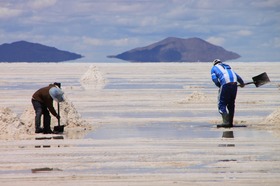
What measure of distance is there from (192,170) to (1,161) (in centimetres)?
322

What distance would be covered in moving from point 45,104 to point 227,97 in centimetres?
399

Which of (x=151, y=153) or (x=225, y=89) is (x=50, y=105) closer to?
(x=225, y=89)

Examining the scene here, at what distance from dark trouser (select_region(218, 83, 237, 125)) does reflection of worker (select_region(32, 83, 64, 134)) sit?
3529 millimetres

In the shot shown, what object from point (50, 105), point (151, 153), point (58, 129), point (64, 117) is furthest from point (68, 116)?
point (151, 153)

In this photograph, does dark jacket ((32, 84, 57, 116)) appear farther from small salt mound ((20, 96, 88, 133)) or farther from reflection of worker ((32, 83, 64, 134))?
small salt mound ((20, 96, 88, 133))

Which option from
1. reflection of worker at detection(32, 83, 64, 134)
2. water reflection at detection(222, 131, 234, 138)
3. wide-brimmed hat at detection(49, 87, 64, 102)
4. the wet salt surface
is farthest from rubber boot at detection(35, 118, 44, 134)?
water reflection at detection(222, 131, 234, 138)

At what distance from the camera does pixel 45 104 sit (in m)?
18.8

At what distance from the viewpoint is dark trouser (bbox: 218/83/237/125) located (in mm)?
19562

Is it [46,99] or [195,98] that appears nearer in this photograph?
[46,99]

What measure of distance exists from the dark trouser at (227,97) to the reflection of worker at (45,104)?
3529mm

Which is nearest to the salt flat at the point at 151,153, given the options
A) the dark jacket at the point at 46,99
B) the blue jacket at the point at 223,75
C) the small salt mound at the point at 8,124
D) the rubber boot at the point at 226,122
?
the small salt mound at the point at 8,124

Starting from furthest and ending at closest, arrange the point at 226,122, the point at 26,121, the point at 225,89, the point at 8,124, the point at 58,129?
the point at 226,122, the point at 225,89, the point at 26,121, the point at 58,129, the point at 8,124

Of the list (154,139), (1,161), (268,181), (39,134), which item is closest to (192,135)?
(154,139)

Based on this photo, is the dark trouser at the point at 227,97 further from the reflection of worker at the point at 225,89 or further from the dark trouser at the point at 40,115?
the dark trouser at the point at 40,115
